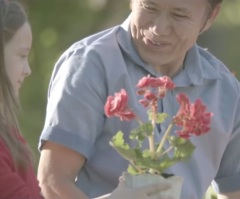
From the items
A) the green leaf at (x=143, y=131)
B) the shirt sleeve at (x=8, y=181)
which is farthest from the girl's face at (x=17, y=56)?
the green leaf at (x=143, y=131)

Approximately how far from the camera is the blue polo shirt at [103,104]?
3.85 m

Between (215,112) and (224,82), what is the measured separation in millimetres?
151

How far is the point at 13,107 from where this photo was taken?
333 cm

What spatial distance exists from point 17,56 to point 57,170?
1.96 ft

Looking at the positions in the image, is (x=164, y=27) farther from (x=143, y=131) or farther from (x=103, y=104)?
(x=143, y=131)

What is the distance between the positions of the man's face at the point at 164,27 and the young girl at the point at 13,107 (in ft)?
2.07

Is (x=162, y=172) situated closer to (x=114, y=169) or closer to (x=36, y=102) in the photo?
(x=114, y=169)

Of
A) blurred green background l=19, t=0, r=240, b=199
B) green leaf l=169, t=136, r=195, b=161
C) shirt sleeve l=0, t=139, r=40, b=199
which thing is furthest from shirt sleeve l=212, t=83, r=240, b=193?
blurred green background l=19, t=0, r=240, b=199

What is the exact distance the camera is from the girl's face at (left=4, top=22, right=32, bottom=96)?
3.32 meters

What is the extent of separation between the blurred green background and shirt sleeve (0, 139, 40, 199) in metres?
4.40

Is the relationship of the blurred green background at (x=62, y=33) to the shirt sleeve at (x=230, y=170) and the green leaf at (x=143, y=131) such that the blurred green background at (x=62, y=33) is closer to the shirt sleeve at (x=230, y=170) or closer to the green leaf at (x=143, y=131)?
the shirt sleeve at (x=230, y=170)

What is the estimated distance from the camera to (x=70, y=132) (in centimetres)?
382

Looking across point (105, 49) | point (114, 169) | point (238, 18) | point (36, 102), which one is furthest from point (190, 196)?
point (238, 18)

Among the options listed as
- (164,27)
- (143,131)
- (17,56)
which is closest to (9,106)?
(17,56)
